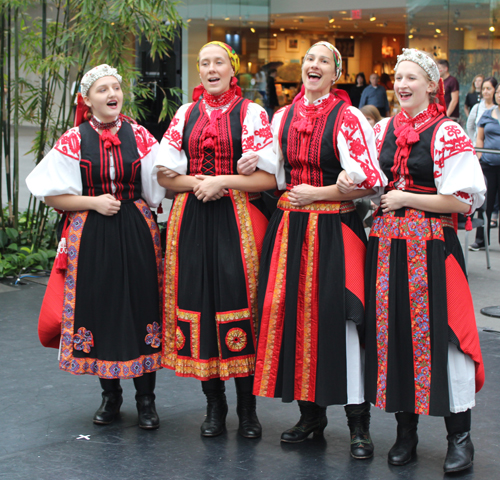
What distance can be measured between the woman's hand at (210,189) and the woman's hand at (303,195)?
0.98 feet

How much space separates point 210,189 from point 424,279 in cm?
94

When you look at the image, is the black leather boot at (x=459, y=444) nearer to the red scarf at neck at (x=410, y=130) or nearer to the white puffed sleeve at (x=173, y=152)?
the red scarf at neck at (x=410, y=130)

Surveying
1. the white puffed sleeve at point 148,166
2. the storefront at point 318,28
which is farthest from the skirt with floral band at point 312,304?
the storefront at point 318,28

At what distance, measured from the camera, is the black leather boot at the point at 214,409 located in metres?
3.14

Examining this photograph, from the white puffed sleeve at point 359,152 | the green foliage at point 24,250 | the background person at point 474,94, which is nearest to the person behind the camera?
the white puffed sleeve at point 359,152

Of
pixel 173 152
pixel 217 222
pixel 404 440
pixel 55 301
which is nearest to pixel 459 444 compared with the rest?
pixel 404 440

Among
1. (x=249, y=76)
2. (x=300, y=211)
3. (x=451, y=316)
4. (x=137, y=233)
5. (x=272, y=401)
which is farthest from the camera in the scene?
(x=249, y=76)

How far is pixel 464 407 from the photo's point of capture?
8.94 ft

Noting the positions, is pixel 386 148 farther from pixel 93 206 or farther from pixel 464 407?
pixel 93 206

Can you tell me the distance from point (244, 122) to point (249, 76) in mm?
9460

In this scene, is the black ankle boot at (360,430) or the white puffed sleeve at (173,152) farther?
the white puffed sleeve at (173,152)

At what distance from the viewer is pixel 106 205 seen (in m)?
3.06

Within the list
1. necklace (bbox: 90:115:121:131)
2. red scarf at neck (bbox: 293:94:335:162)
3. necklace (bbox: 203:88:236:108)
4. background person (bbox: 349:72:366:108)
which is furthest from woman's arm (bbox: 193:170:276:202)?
background person (bbox: 349:72:366:108)

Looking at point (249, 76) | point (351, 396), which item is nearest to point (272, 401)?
point (351, 396)
